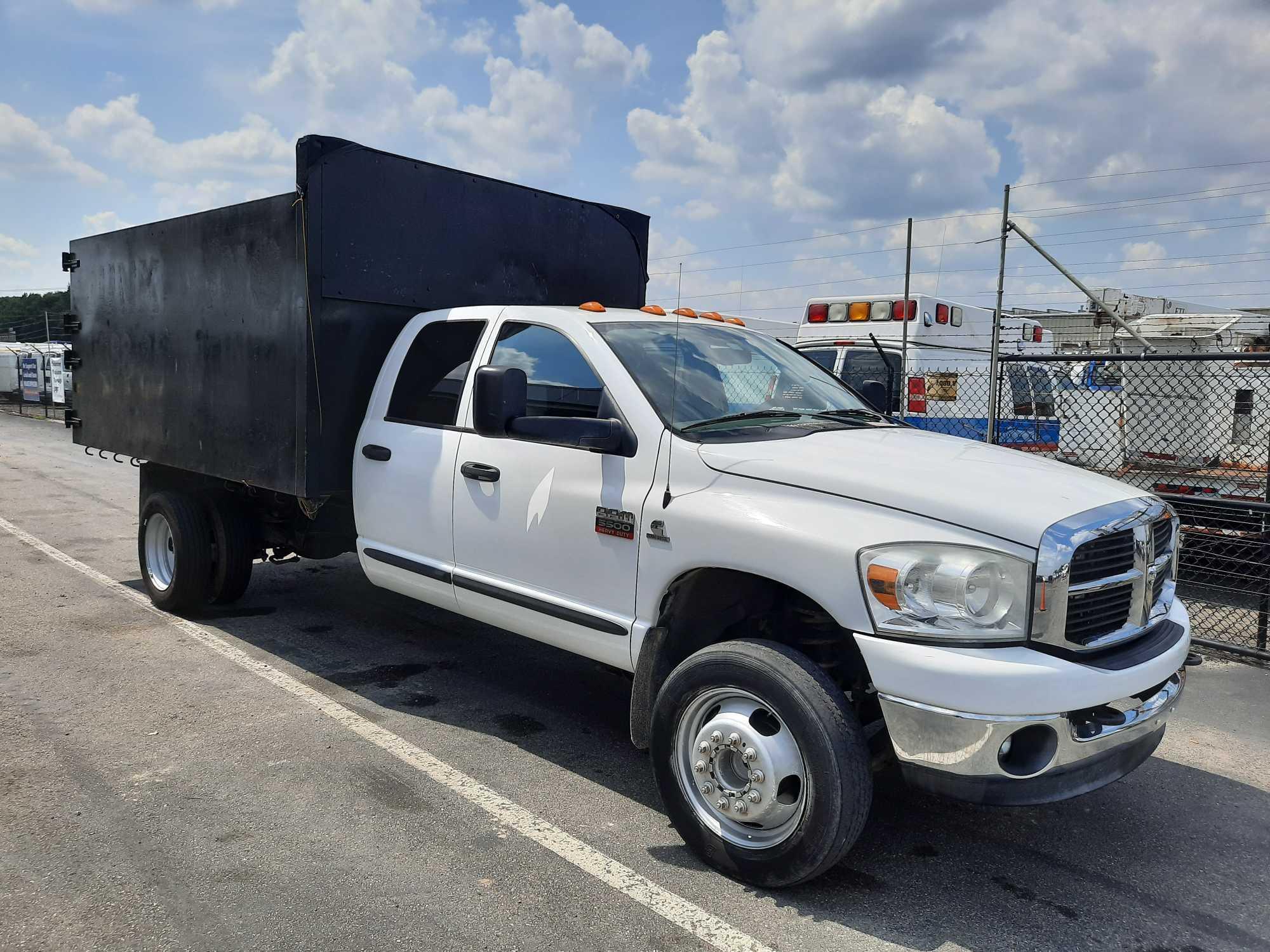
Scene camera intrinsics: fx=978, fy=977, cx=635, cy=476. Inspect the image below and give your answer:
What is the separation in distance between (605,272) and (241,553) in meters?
3.15

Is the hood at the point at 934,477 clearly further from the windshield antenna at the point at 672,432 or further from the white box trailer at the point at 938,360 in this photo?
the white box trailer at the point at 938,360

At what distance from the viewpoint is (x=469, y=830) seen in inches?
146

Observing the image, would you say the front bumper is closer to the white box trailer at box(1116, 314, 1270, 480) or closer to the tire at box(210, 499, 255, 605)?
the tire at box(210, 499, 255, 605)

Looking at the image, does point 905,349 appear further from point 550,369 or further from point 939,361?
point 550,369

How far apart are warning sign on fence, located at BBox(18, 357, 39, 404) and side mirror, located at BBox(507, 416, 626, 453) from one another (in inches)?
1550

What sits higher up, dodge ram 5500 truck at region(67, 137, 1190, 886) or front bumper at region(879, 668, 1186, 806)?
dodge ram 5500 truck at region(67, 137, 1190, 886)

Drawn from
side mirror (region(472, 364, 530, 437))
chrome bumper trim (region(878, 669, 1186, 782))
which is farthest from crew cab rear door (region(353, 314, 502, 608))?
chrome bumper trim (region(878, 669, 1186, 782))

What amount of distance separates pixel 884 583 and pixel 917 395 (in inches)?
282

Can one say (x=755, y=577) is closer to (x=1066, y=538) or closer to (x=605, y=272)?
(x=1066, y=538)

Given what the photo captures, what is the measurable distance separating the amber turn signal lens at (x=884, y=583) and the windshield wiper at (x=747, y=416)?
1.07 metres

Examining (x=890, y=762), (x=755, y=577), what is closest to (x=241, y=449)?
(x=755, y=577)

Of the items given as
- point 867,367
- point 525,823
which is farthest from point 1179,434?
point 525,823

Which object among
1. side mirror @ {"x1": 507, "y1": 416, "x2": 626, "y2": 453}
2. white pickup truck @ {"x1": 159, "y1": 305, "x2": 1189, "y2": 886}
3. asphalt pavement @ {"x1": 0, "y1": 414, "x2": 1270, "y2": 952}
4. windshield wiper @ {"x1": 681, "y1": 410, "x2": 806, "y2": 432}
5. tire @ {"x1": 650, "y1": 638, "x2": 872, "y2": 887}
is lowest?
asphalt pavement @ {"x1": 0, "y1": 414, "x2": 1270, "y2": 952}

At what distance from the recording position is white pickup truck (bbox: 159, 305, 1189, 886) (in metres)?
2.98
